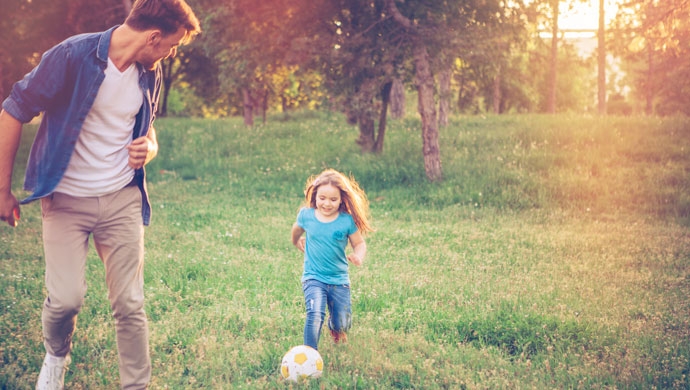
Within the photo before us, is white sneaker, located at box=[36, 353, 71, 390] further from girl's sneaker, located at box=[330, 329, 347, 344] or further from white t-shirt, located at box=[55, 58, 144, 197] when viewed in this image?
girl's sneaker, located at box=[330, 329, 347, 344]

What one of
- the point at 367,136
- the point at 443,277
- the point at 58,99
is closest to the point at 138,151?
the point at 58,99

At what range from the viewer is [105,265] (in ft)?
12.7

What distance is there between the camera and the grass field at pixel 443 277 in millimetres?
4816

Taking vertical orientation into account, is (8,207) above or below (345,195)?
above

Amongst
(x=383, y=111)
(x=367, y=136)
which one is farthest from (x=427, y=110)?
(x=367, y=136)

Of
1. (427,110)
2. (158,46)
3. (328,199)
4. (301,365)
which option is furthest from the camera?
(427,110)

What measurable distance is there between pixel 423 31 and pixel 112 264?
10.8 metres

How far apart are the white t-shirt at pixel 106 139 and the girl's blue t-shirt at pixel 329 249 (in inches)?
68.5

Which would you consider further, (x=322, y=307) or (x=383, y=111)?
(x=383, y=111)


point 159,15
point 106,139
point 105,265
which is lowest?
point 105,265

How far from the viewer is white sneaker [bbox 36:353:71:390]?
4.06 metres

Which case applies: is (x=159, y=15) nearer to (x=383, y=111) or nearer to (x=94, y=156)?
(x=94, y=156)

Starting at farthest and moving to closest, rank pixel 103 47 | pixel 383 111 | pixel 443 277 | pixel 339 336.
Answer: pixel 383 111 < pixel 443 277 < pixel 339 336 < pixel 103 47

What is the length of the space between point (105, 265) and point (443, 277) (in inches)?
175
